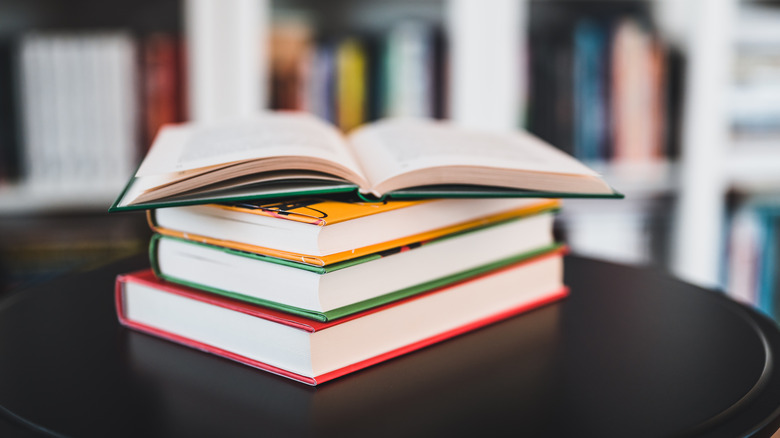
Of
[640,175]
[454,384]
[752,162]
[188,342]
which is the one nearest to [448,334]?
[454,384]

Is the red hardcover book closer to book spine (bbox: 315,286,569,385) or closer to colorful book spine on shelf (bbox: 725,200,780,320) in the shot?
book spine (bbox: 315,286,569,385)

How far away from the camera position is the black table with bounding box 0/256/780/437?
1.30 ft

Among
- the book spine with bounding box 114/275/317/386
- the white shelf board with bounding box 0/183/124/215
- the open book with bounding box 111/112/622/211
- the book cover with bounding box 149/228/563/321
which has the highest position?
the open book with bounding box 111/112/622/211

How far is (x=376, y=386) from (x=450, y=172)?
16 centimetres

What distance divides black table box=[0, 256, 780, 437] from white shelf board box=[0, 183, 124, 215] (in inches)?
35.8

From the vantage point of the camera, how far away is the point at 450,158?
515 mm

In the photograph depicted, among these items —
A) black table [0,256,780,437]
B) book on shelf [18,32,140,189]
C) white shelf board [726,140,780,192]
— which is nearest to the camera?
black table [0,256,780,437]

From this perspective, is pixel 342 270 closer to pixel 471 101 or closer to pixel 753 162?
pixel 471 101

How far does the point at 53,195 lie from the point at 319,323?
120 centimetres

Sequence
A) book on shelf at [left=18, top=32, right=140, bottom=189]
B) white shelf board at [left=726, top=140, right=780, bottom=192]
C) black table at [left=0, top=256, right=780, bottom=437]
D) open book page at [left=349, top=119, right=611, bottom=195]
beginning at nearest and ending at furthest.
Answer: black table at [left=0, top=256, right=780, bottom=437], open book page at [left=349, top=119, right=611, bottom=195], book on shelf at [left=18, top=32, right=140, bottom=189], white shelf board at [left=726, top=140, right=780, bottom=192]

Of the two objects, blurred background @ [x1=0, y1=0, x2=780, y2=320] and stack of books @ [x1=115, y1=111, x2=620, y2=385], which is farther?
blurred background @ [x1=0, y1=0, x2=780, y2=320]

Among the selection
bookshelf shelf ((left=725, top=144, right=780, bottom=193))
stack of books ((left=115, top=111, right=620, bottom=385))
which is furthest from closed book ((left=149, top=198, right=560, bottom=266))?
bookshelf shelf ((left=725, top=144, right=780, bottom=193))

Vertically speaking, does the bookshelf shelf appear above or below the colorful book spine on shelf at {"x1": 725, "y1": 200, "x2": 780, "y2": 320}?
above

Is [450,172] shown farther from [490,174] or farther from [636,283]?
[636,283]
